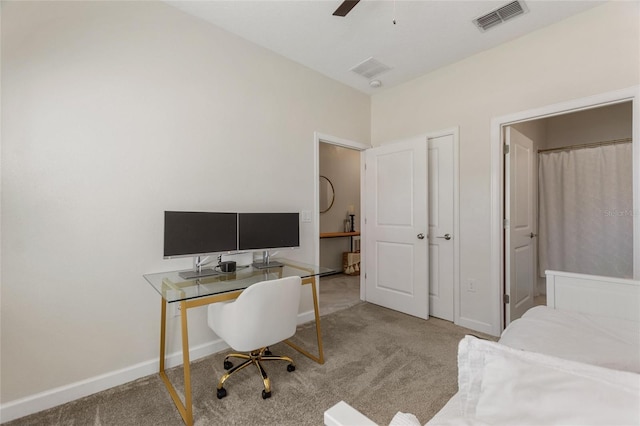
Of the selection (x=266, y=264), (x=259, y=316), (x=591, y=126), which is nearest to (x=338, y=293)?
(x=266, y=264)

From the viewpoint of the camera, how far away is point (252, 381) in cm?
199

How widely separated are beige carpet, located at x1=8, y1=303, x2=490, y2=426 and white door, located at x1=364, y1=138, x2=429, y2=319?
731 mm

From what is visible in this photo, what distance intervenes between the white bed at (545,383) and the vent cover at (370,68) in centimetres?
274

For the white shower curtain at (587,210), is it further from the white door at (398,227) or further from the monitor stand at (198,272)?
the monitor stand at (198,272)

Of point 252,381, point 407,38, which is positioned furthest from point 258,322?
point 407,38

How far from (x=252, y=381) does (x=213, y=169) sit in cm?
167

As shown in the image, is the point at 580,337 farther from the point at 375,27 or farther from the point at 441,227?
the point at 375,27

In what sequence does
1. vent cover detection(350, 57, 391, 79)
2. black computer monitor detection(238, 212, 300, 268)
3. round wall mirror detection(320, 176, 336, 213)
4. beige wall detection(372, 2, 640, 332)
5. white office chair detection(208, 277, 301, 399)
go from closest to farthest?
1. white office chair detection(208, 277, 301, 399)
2. beige wall detection(372, 2, 640, 332)
3. black computer monitor detection(238, 212, 300, 268)
4. vent cover detection(350, 57, 391, 79)
5. round wall mirror detection(320, 176, 336, 213)

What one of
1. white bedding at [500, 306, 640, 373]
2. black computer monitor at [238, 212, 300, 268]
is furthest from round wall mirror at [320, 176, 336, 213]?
white bedding at [500, 306, 640, 373]

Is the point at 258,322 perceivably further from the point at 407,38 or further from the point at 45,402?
the point at 407,38

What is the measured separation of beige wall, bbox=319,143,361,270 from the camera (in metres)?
5.36

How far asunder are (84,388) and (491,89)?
161 inches

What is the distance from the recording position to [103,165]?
1.93 meters

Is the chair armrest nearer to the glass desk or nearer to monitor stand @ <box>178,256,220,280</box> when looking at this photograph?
the glass desk
